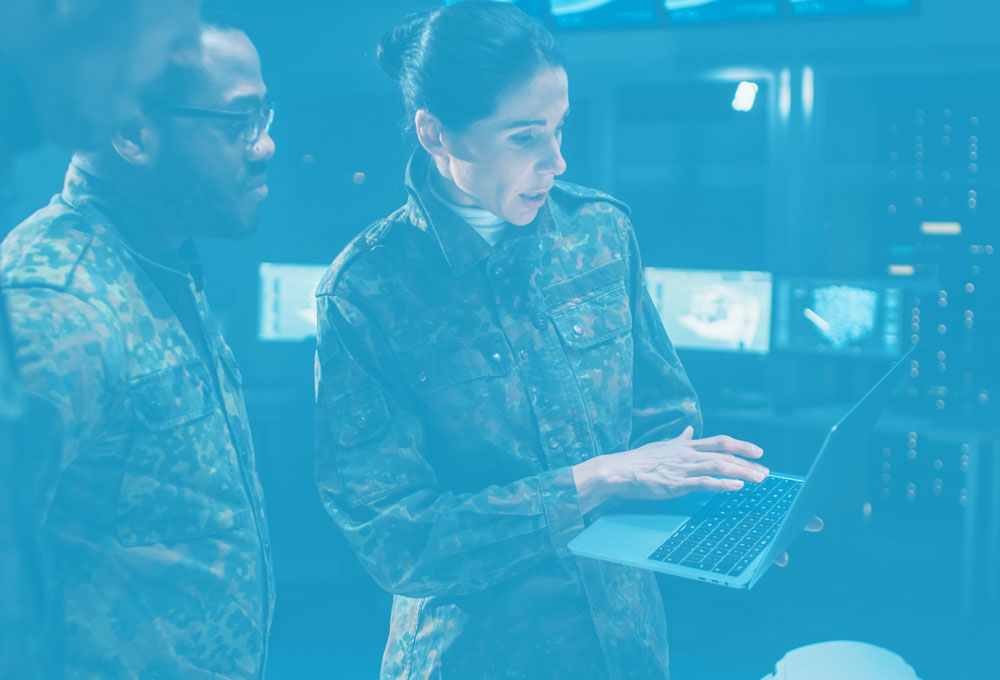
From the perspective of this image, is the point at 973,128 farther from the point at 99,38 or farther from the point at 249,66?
the point at 99,38

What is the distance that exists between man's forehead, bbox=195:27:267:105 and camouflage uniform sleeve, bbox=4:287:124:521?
0.40m

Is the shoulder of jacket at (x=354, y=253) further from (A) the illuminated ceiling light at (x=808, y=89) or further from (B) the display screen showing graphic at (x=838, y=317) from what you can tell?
(A) the illuminated ceiling light at (x=808, y=89)

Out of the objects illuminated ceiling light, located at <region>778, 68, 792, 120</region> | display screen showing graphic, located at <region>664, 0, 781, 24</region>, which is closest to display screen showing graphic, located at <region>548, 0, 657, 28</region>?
display screen showing graphic, located at <region>664, 0, 781, 24</region>

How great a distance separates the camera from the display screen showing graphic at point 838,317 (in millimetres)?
3600

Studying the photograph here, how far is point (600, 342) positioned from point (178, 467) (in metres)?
0.59

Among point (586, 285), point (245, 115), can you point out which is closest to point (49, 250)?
point (245, 115)

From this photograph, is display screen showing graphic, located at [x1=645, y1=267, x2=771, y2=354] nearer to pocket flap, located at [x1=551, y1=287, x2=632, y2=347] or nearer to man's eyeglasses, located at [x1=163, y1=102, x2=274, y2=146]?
pocket flap, located at [x1=551, y1=287, x2=632, y2=347]

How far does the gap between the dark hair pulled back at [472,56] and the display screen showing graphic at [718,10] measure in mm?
2479

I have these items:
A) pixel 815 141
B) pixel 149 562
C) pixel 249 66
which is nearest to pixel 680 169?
pixel 815 141

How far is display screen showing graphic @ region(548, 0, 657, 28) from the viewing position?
3.57 metres

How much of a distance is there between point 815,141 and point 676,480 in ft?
10.5

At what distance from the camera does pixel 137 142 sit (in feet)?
3.59

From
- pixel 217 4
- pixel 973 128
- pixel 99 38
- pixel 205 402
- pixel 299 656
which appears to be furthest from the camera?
pixel 973 128

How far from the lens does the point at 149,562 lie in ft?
3.20
